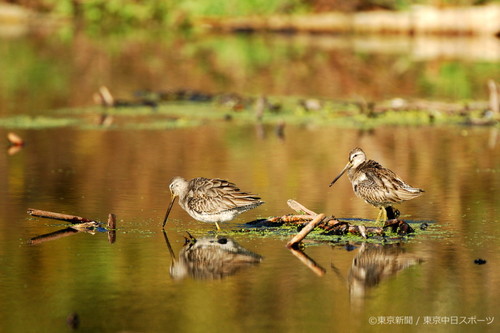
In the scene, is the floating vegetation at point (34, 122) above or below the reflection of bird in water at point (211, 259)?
above

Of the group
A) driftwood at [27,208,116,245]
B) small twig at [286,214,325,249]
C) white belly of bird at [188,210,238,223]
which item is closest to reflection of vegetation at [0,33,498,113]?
driftwood at [27,208,116,245]

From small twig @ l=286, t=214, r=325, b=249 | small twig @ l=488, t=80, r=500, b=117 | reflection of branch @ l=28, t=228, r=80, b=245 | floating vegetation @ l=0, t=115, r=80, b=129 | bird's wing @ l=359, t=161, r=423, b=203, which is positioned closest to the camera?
small twig @ l=286, t=214, r=325, b=249

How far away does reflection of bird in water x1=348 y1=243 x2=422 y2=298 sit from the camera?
10.8m

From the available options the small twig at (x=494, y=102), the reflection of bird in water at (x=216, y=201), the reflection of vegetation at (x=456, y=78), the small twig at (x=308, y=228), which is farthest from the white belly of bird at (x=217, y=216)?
the reflection of vegetation at (x=456, y=78)

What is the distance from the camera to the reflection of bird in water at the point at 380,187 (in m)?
13.0

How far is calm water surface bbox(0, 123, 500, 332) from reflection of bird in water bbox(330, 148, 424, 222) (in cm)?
56

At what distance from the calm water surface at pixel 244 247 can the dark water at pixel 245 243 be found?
25mm

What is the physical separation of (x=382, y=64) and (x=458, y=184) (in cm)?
2693

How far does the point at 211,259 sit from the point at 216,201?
3.46 ft

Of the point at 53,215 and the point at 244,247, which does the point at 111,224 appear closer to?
the point at 53,215

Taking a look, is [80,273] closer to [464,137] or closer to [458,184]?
[458,184]

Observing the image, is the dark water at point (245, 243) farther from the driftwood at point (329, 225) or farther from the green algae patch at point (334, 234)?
the driftwood at point (329, 225)

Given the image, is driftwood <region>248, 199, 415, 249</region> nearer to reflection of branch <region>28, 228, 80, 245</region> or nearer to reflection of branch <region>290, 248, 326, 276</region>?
reflection of branch <region>290, 248, 326, 276</region>

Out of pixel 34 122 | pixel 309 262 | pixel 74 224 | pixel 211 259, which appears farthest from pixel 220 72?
pixel 309 262
